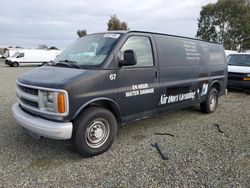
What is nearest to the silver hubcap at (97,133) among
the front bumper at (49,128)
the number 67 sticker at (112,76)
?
the front bumper at (49,128)

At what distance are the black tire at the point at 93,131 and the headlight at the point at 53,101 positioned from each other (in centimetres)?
35

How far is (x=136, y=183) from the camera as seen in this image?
120 inches

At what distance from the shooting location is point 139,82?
4.21 metres

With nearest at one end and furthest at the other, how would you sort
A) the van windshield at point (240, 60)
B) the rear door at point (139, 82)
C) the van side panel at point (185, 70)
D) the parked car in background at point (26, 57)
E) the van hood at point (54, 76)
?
the van hood at point (54, 76) → the rear door at point (139, 82) → the van side panel at point (185, 70) → the van windshield at point (240, 60) → the parked car in background at point (26, 57)

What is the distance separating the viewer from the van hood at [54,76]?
3.35m

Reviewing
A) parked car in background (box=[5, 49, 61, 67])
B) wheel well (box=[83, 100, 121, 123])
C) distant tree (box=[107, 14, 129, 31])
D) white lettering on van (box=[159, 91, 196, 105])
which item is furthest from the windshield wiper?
distant tree (box=[107, 14, 129, 31])

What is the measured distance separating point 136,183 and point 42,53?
32.7 metres

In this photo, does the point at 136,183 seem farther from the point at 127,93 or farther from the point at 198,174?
the point at 127,93

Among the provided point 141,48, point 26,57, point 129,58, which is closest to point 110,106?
point 129,58

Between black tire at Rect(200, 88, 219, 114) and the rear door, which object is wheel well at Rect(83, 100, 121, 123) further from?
black tire at Rect(200, 88, 219, 114)

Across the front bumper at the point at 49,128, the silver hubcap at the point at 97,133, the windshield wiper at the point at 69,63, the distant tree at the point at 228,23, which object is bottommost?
the silver hubcap at the point at 97,133

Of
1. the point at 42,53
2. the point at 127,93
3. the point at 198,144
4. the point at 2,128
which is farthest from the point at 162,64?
the point at 42,53

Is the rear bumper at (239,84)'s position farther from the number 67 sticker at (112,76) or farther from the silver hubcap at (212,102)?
the number 67 sticker at (112,76)

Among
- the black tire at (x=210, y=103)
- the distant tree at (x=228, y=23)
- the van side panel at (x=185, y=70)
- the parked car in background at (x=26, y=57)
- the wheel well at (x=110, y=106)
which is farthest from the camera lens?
the distant tree at (x=228, y=23)
